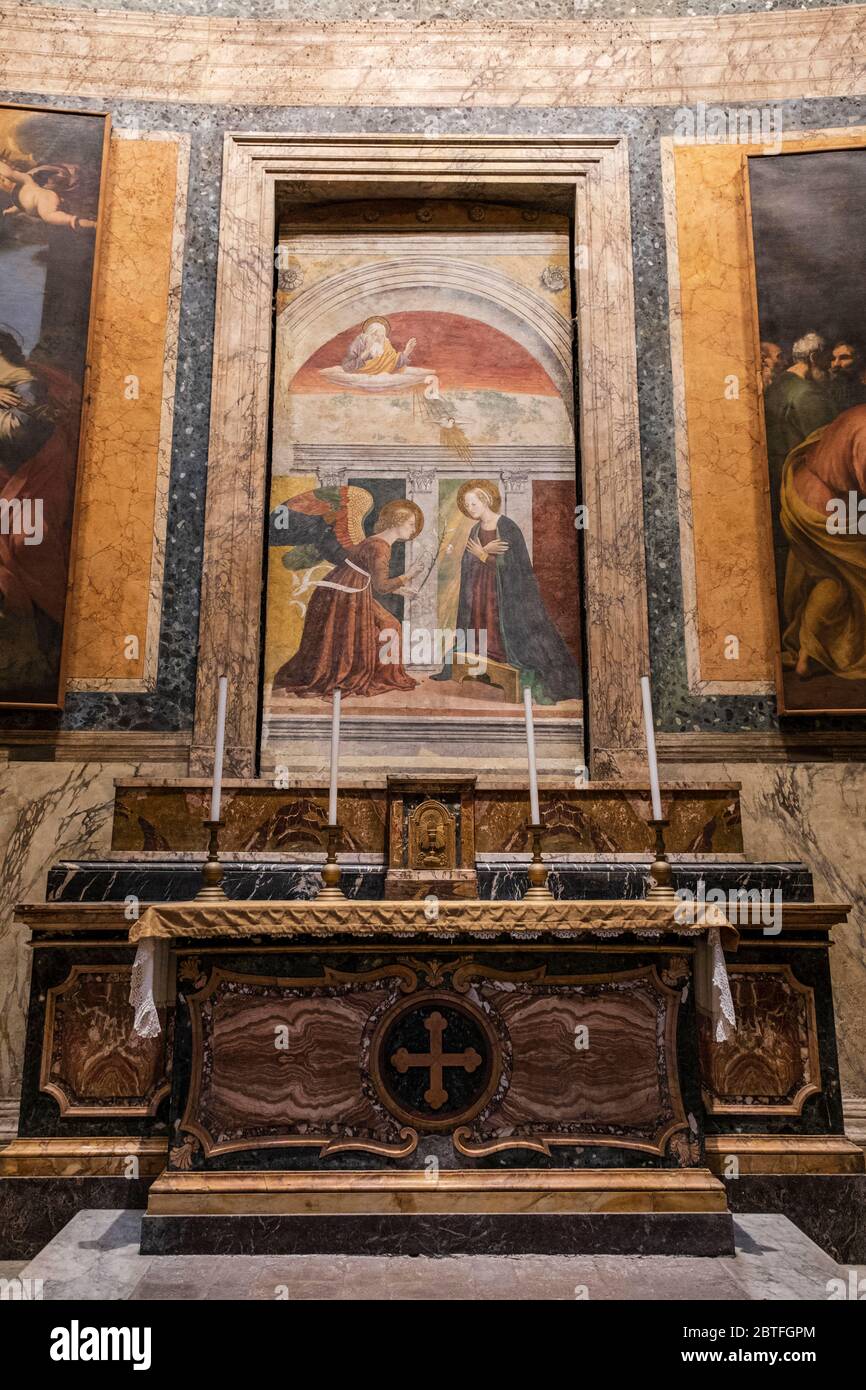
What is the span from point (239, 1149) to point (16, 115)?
251 inches

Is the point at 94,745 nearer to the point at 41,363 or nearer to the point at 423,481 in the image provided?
the point at 41,363

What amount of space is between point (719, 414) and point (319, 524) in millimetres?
2598

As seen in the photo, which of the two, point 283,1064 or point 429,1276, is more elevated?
point 283,1064

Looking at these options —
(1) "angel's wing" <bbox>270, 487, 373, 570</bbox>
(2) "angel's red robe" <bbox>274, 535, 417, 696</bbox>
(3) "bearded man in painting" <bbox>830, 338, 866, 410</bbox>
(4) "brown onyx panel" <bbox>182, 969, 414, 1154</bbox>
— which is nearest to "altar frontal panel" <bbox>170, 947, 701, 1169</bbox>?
(4) "brown onyx panel" <bbox>182, 969, 414, 1154</bbox>

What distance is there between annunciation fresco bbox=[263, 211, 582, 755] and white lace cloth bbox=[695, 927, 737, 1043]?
2614mm

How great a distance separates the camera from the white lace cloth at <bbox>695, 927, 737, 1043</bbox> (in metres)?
3.88

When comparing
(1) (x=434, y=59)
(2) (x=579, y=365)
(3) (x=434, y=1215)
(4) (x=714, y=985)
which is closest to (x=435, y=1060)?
(3) (x=434, y=1215)

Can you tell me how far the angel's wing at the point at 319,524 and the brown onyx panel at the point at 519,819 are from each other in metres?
1.73

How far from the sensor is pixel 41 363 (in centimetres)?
657

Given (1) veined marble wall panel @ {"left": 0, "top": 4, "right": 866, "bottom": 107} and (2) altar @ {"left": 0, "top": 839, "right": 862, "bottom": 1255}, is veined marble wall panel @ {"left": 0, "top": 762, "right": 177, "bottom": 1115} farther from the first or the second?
(1) veined marble wall panel @ {"left": 0, "top": 4, "right": 866, "bottom": 107}

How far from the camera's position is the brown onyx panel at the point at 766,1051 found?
493cm

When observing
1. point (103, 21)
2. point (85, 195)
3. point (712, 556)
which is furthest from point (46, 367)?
point (712, 556)

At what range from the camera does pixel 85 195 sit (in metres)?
6.81

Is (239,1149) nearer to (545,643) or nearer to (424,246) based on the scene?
(545,643)
